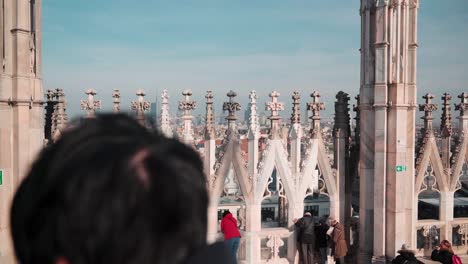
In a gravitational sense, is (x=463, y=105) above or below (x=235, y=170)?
above

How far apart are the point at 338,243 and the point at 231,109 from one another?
10.9 feet

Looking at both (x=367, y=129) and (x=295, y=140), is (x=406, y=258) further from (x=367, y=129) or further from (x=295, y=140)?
(x=295, y=140)

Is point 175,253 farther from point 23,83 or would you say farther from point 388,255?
point 388,255

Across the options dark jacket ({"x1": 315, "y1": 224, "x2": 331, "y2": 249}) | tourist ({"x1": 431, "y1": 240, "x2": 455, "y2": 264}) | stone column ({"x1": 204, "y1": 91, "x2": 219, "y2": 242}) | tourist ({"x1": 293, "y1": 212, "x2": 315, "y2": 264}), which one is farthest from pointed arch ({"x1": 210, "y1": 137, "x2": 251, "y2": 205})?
tourist ({"x1": 431, "y1": 240, "x2": 455, "y2": 264})

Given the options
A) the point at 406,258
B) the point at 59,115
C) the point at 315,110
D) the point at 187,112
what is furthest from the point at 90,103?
the point at 406,258

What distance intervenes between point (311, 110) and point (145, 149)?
31.3ft

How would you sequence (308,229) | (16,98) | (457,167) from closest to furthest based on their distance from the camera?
1. (16,98)
2. (308,229)
3. (457,167)

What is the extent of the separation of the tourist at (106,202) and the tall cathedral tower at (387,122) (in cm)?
851

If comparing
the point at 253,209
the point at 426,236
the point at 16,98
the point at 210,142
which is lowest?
the point at 426,236

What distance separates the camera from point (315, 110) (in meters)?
10.3

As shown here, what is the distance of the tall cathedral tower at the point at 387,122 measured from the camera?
896 cm

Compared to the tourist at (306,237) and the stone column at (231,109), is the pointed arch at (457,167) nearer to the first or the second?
the tourist at (306,237)

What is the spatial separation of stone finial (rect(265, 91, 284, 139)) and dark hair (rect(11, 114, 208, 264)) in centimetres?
896

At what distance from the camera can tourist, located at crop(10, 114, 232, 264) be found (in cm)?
93
